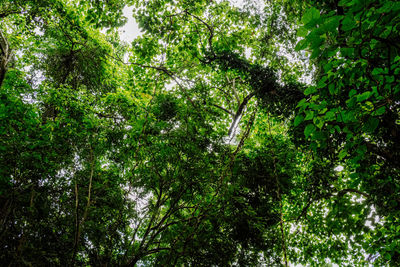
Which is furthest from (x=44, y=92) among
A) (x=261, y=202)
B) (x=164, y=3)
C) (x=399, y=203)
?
(x=399, y=203)

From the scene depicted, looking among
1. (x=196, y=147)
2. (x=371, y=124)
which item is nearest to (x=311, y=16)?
(x=371, y=124)

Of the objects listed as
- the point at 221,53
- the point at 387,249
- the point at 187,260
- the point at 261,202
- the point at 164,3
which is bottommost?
the point at 187,260

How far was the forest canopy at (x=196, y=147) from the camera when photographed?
1.77 metres

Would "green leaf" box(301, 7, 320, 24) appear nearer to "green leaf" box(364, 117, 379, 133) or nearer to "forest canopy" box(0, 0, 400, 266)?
"forest canopy" box(0, 0, 400, 266)

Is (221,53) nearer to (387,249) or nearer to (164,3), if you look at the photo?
(164,3)

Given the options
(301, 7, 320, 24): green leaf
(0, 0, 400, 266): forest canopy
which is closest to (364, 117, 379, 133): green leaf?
(0, 0, 400, 266): forest canopy

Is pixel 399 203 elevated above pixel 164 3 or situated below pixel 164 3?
below

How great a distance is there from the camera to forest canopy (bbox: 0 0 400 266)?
5.80ft

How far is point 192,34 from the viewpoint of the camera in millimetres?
4859

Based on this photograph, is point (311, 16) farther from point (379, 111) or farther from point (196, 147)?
point (196, 147)

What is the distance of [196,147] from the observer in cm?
395

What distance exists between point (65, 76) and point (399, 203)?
1068 centimetres

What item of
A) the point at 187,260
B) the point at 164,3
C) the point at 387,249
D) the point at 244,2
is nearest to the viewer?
the point at 387,249

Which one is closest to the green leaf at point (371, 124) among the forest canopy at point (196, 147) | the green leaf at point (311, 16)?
the forest canopy at point (196, 147)
